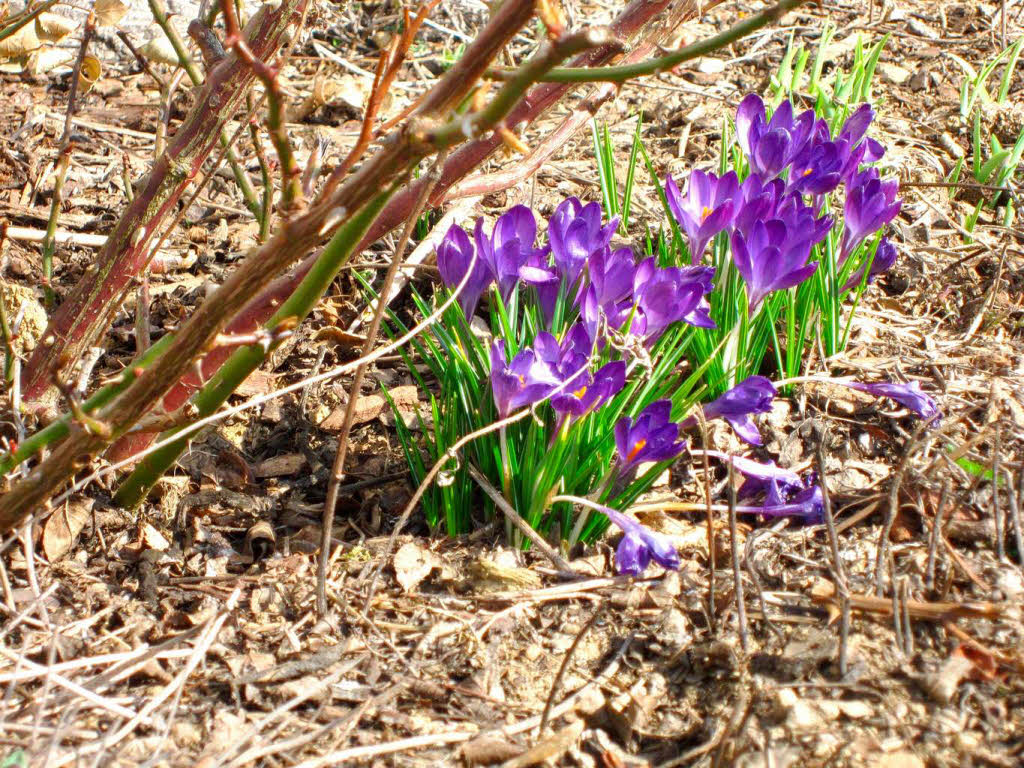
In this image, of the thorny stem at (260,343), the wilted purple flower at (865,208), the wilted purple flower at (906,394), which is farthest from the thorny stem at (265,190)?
the wilted purple flower at (865,208)

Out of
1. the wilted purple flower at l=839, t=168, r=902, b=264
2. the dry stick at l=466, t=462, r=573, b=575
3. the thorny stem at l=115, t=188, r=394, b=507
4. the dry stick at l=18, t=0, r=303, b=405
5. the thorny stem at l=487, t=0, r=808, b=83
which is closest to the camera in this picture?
the thorny stem at l=487, t=0, r=808, b=83

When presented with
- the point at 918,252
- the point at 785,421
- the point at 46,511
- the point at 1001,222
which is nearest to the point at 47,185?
the point at 46,511

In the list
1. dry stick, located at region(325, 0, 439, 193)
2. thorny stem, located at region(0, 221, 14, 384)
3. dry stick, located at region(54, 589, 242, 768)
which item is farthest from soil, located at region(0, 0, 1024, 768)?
dry stick, located at region(325, 0, 439, 193)

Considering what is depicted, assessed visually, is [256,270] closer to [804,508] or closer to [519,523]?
[519,523]

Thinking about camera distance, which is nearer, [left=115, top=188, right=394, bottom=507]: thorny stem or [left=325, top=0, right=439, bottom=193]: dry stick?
[left=325, top=0, right=439, bottom=193]: dry stick

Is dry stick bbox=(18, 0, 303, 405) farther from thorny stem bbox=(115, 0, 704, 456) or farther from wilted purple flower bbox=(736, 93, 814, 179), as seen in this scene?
wilted purple flower bbox=(736, 93, 814, 179)

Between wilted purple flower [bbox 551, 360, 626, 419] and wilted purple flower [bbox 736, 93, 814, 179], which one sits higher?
wilted purple flower [bbox 736, 93, 814, 179]

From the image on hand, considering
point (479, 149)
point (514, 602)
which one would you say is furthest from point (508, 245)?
point (514, 602)

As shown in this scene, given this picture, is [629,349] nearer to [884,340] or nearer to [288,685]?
Result: [288,685]
